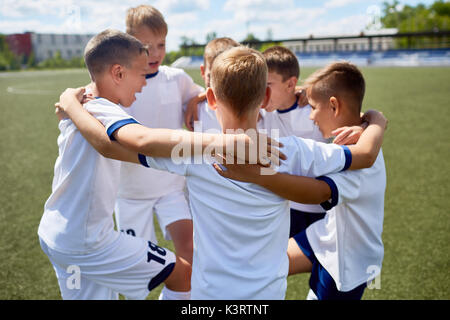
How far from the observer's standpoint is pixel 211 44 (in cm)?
266

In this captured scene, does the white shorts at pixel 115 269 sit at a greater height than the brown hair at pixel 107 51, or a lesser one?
lesser

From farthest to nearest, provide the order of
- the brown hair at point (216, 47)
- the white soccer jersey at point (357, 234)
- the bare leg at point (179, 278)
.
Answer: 1. the brown hair at point (216, 47)
2. the bare leg at point (179, 278)
3. the white soccer jersey at point (357, 234)

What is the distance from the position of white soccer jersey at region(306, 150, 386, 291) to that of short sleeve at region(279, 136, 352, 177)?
0.61ft

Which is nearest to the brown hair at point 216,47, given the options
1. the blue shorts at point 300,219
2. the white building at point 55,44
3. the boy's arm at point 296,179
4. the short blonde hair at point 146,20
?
the short blonde hair at point 146,20

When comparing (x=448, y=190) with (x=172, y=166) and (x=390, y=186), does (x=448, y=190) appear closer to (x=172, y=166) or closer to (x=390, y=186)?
(x=390, y=186)

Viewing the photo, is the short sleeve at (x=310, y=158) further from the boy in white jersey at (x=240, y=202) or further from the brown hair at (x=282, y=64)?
the brown hair at (x=282, y=64)

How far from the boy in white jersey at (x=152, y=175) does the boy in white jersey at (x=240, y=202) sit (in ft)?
3.54

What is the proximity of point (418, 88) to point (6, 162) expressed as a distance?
15.0 metres

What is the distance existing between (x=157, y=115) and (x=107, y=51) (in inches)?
32.3

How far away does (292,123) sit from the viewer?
2.63 metres

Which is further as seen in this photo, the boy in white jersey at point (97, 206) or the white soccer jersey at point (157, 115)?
the white soccer jersey at point (157, 115)

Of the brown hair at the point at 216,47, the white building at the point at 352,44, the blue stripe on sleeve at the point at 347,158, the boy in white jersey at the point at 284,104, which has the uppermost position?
the white building at the point at 352,44

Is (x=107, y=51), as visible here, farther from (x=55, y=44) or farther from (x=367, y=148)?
(x=55, y=44)

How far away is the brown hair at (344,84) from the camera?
1.89 m
